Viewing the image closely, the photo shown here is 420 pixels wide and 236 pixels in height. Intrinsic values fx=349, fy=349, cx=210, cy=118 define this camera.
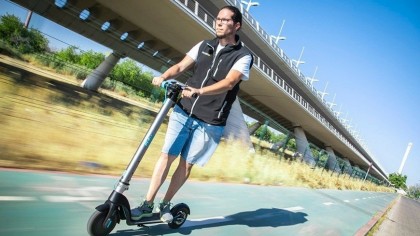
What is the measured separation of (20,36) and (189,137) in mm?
4357

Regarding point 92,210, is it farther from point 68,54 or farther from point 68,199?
point 68,54

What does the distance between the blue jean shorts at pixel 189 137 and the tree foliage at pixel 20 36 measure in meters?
3.74

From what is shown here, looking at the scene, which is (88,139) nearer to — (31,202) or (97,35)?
(31,202)

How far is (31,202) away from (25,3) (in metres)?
24.9

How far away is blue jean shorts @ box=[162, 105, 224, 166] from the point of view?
333 cm

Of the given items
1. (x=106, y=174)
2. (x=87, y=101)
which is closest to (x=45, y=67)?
(x=87, y=101)

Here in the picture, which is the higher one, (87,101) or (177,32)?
(177,32)

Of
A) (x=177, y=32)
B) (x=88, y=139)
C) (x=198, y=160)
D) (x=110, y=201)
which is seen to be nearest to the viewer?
(x=110, y=201)

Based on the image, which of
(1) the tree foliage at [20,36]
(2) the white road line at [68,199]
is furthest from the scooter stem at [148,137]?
(1) the tree foliage at [20,36]

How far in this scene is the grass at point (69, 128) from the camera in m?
4.83

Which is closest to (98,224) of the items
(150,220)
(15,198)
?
(150,220)

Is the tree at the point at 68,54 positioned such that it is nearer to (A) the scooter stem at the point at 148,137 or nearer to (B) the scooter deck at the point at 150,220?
(A) the scooter stem at the point at 148,137

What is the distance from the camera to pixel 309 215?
295 inches

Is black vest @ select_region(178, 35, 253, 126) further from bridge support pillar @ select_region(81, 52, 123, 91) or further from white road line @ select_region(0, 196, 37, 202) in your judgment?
bridge support pillar @ select_region(81, 52, 123, 91)
